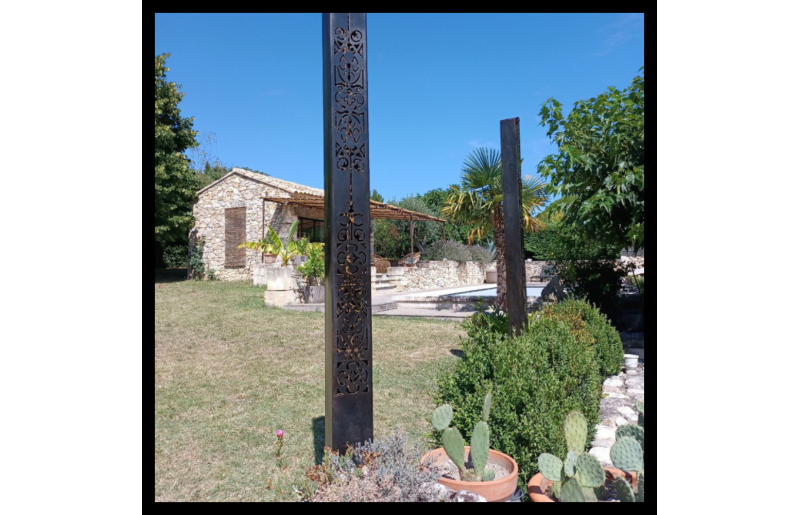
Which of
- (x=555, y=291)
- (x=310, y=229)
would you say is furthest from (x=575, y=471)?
(x=310, y=229)

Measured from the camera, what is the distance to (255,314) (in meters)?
12.3

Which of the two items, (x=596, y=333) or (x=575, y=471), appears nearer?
(x=575, y=471)

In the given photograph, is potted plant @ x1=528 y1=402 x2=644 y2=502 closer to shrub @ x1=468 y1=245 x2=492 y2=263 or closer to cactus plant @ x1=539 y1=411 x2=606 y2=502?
cactus plant @ x1=539 y1=411 x2=606 y2=502

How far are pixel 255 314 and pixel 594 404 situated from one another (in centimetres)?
972

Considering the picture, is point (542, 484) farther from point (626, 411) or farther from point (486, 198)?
point (486, 198)

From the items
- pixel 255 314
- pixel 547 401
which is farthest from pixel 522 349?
pixel 255 314

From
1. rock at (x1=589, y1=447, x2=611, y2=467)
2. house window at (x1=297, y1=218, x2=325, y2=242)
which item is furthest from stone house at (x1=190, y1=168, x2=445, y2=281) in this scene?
rock at (x1=589, y1=447, x2=611, y2=467)

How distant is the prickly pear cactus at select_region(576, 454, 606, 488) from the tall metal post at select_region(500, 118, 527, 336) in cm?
223

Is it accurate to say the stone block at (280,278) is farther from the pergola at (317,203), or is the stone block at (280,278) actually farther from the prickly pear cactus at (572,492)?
the prickly pear cactus at (572,492)

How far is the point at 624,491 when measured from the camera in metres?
2.59

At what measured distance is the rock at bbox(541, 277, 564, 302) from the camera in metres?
10.7

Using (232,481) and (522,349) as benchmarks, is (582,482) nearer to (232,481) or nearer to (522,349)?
(522,349)

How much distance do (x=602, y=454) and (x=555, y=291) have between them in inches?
300

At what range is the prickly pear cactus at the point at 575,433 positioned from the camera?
2.82 meters
